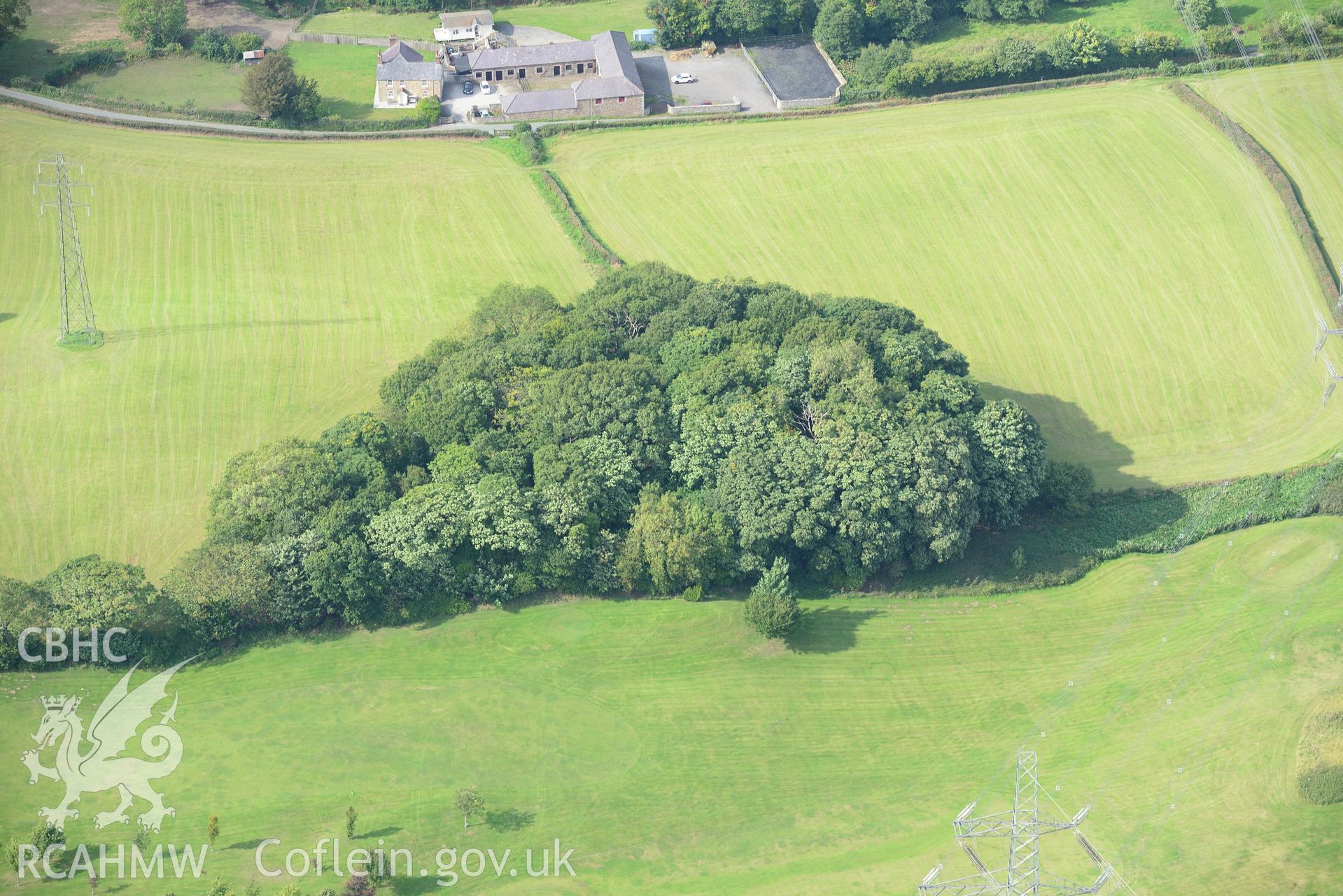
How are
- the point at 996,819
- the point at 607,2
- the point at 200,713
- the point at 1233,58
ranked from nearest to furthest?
1. the point at 996,819
2. the point at 200,713
3. the point at 1233,58
4. the point at 607,2

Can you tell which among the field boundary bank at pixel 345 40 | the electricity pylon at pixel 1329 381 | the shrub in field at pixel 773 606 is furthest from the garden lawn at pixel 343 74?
the electricity pylon at pixel 1329 381

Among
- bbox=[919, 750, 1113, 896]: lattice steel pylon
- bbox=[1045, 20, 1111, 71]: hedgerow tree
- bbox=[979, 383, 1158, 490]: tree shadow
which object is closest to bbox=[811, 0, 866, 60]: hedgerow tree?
bbox=[1045, 20, 1111, 71]: hedgerow tree

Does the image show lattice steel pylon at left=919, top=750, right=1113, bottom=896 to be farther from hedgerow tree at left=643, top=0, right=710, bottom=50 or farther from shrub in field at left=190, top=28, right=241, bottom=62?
shrub in field at left=190, top=28, right=241, bottom=62

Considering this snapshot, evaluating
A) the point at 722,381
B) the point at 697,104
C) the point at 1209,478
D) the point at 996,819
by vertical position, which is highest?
the point at 697,104

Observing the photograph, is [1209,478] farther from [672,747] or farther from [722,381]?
[672,747]

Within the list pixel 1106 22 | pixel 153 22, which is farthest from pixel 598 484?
pixel 1106 22

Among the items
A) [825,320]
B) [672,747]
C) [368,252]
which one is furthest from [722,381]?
[368,252]

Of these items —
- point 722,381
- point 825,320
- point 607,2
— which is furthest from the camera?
point 607,2
